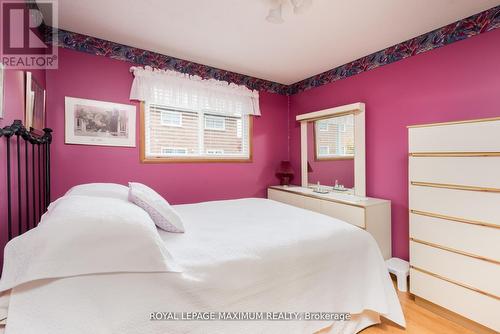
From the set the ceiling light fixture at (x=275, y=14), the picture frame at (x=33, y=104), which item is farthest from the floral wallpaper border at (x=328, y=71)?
the ceiling light fixture at (x=275, y=14)

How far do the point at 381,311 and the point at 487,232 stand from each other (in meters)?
0.95

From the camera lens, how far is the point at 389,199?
→ 2.75 meters

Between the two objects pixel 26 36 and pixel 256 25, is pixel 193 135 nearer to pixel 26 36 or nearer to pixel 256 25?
pixel 256 25

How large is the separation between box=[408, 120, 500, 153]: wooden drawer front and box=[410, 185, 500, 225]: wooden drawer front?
33cm

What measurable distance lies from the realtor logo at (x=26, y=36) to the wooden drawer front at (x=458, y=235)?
3.15 meters

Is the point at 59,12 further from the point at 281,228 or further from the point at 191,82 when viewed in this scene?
the point at 281,228

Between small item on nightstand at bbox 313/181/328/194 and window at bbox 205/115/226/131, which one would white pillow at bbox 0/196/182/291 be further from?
small item on nightstand at bbox 313/181/328/194

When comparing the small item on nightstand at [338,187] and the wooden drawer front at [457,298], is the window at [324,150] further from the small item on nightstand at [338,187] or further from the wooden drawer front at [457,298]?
the wooden drawer front at [457,298]

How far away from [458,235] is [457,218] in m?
0.13

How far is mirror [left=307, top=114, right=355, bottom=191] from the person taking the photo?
3092mm

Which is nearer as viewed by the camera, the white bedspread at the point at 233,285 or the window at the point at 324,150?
the white bedspread at the point at 233,285

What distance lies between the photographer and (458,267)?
1.82 metres

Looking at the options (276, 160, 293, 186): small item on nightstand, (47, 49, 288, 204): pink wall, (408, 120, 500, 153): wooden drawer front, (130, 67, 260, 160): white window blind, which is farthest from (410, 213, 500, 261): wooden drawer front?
(130, 67, 260, 160): white window blind

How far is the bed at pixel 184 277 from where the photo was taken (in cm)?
92
